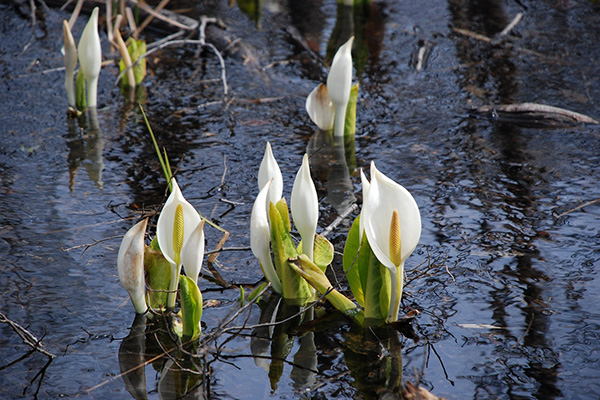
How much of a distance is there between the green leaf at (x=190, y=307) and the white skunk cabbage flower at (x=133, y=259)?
18 cm

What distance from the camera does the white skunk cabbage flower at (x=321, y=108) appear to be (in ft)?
12.5

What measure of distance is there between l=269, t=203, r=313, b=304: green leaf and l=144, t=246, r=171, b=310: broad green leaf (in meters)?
0.38

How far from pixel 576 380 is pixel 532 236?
97 cm

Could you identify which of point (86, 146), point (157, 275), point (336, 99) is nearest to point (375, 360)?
point (157, 275)

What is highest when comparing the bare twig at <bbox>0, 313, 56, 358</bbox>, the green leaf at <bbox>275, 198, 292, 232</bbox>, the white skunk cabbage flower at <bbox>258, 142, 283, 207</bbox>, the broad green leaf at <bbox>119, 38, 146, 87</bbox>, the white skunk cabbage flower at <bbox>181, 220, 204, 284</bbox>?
the broad green leaf at <bbox>119, 38, 146, 87</bbox>

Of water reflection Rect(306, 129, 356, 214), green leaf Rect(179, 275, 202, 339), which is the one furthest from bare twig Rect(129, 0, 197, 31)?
green leaf Rect(179, 275, 202, 339)

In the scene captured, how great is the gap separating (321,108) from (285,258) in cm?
179

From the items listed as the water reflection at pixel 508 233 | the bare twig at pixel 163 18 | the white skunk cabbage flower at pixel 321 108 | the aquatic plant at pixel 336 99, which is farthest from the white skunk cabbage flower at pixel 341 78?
the bare twig at pixel 163 18

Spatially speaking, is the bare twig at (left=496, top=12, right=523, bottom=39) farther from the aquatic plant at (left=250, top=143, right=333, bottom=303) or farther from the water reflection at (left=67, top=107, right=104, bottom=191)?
the aquatic plant at (left=250, top=143, right=333, bottom=303)

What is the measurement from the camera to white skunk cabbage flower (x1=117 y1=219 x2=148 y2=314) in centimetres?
205

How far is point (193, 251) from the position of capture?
2.05 metres

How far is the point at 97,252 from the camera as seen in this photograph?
9.05 feet

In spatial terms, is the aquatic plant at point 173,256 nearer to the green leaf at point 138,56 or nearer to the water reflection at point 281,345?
the water reflection at point 281,345

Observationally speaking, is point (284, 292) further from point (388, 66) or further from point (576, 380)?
point (388, 66)
